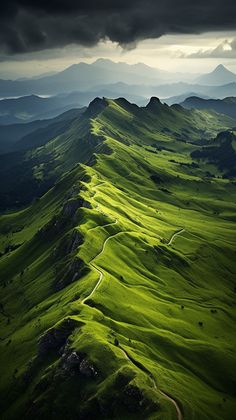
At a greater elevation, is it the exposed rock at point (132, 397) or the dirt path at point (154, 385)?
the exposed rock at point (132, 397)

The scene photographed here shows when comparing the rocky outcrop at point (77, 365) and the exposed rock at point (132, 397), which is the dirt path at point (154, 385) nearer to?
the exposed rock at point (132, 397)

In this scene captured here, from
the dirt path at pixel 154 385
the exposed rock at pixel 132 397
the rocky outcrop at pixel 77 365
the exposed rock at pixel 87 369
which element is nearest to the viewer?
the dirt path at pixel 154 385

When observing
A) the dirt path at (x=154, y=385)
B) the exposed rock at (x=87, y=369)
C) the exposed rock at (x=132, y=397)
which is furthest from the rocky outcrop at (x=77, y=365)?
the exposed rock at (x=132, y=397)

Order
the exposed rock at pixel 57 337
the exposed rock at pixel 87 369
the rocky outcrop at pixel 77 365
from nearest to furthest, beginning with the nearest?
the exposed rock at pixel 87 369, the rocky outcrop at pixel 77 365, the exposed rock at pixel 57 337

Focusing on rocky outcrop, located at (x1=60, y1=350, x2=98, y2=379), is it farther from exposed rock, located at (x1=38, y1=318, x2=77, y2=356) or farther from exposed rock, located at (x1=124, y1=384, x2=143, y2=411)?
exposed rock, located at (x1=124, y1=384, x2=143, y2=411)

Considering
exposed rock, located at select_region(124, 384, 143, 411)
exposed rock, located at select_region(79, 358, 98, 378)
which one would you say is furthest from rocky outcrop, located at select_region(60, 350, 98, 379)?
exposed rock, located at select_region(124, 384, 143, 411)

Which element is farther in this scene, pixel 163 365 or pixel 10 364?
pixel 10 364

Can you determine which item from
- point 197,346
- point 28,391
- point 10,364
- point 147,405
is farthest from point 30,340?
point 147,405

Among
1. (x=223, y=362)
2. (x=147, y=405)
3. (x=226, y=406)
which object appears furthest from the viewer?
(x=223, y=362)

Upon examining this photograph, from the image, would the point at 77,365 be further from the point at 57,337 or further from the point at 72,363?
the point at 57,337

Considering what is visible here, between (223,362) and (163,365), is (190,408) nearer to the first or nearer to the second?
(163,365)

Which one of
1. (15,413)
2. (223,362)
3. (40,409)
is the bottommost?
(223,362)
